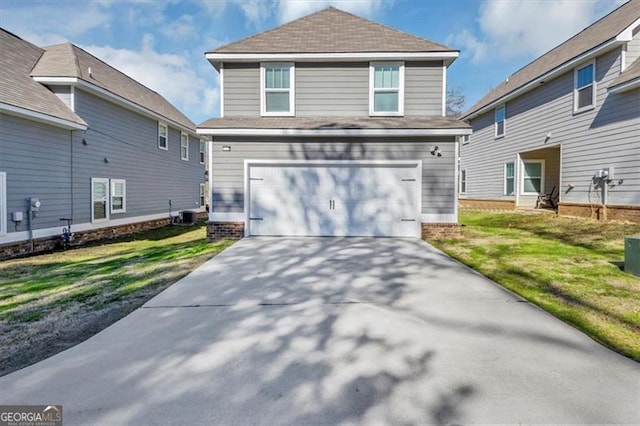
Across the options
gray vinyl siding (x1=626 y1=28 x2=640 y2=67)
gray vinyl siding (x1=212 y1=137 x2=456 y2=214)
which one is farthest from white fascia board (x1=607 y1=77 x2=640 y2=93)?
gray vinyl siding (x1=212 y1=137 x2=456 y2=214)

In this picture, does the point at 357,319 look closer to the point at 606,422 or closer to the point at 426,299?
the point at 426,299

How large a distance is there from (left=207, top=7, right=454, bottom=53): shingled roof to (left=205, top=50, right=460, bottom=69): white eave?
0.14 metres

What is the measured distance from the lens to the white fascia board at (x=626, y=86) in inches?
349

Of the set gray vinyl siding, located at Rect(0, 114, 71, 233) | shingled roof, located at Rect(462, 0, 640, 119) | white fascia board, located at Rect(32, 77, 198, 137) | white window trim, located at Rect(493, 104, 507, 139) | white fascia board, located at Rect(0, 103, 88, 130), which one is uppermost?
shingled roof, located at Rect(462, 0, 640, 119)

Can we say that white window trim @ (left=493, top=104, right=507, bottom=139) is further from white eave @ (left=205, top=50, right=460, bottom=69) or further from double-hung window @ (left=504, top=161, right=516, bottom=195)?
white eave @ (left=205, top=50, right=460, bottom=69)

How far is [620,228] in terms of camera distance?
8.98 metres

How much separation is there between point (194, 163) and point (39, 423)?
17.3 m

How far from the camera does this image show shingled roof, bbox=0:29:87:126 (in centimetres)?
809

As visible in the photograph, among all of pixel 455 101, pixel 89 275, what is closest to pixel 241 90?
pixel 89 275

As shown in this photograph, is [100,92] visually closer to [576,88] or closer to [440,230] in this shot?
[440,230]

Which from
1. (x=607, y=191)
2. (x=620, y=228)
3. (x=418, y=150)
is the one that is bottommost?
(x=620, y=228)

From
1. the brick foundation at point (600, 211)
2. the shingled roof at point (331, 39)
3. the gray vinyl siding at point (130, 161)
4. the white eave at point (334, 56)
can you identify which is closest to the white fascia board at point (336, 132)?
the white eave at point (334, 56)

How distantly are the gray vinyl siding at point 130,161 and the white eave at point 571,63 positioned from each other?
16.2 m

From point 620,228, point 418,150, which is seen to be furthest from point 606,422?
point 620,228
